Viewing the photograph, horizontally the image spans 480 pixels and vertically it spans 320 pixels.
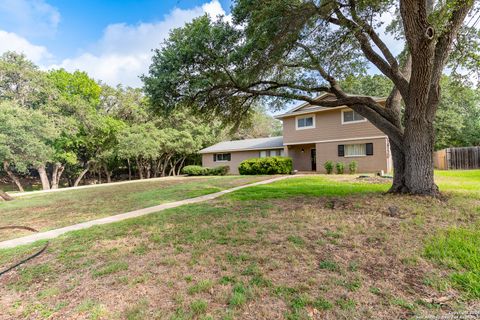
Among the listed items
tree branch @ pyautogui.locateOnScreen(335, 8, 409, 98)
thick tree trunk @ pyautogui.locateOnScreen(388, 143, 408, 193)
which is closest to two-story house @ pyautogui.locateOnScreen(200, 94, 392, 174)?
tree branch @ pyautogui.locateOnScreen(335, 8, 409, 98)

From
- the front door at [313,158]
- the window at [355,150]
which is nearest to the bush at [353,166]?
the window at [355,150]

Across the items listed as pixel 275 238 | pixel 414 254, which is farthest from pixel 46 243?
pixel 414 254

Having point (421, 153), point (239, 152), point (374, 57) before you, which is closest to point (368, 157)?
point (421, 153)

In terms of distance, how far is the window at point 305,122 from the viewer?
60.8ft

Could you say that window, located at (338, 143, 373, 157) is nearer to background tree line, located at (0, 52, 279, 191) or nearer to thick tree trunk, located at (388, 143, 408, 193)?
background tree line, located at (0, 52, 279, 191)

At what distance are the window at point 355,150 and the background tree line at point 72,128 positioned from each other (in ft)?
22.6

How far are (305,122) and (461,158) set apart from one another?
12245 millimetres

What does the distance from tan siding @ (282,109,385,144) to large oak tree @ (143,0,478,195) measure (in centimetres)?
791

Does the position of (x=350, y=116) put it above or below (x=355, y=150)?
above

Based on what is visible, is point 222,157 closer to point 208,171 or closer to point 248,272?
point 208,171

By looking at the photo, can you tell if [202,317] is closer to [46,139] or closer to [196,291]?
[196,291]

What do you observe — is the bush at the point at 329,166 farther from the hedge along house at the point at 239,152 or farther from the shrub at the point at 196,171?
the shrub at the point at 196,171

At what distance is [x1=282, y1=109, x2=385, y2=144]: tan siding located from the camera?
641 inches

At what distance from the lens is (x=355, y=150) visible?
16.9 meters
